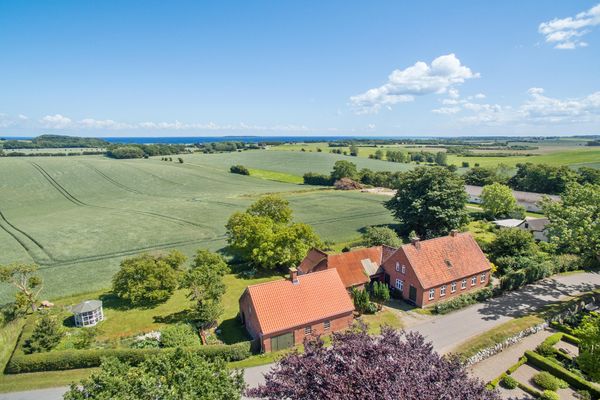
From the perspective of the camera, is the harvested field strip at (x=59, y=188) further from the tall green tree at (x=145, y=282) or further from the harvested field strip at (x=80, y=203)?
the tall green tree at (x=145, y=282)

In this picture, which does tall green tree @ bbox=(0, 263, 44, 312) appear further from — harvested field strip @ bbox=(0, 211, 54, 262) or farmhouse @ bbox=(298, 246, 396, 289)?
farmhouse @ bbox=(298, 246, 396, 289)

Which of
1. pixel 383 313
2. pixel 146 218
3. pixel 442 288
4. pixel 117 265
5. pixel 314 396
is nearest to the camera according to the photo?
pixel 314 396

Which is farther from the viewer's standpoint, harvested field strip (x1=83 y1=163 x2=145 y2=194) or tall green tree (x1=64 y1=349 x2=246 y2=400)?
harvested field strip (x1=83 y1=163 x2=145 y2=194)

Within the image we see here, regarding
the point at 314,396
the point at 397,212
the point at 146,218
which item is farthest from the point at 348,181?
the point at 314,396

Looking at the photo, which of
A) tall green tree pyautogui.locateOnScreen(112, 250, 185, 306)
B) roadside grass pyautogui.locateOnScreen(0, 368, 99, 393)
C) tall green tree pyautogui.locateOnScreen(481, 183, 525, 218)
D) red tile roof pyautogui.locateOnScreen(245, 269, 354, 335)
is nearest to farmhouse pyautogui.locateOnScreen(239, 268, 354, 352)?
red tile roof pyautogui.locateOnScreen(245, 269, 354, 335)

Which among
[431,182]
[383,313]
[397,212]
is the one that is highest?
[431,182]

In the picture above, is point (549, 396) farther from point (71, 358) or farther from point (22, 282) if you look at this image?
point (22, 282)

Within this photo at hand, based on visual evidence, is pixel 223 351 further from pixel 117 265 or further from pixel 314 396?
pixel 117 265

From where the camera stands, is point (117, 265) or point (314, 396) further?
point (117, 265)
